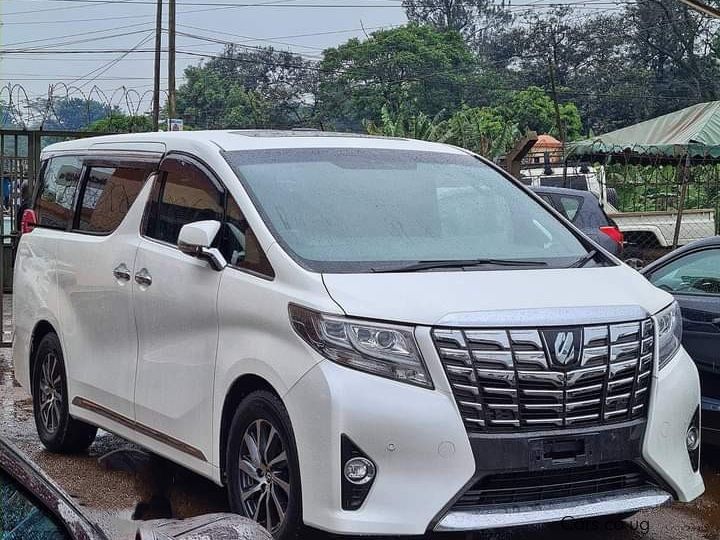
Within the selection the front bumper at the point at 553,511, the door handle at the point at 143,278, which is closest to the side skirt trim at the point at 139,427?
the door handle at the point at 143,278

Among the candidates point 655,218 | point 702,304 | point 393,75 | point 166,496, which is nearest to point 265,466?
point 166,496

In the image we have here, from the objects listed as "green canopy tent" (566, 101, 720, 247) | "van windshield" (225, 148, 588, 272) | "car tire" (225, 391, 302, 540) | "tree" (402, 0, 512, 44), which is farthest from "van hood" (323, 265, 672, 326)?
"tree" (402, 0, 512, 44)

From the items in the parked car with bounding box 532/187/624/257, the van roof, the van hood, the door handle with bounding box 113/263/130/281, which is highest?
the van roof

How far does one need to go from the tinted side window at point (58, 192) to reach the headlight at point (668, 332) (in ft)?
12.0

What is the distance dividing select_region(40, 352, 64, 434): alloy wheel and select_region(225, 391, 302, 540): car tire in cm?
227

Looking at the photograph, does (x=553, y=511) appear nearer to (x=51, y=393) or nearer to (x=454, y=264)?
(x=454, y=264)

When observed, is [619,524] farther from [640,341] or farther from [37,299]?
[37,299]

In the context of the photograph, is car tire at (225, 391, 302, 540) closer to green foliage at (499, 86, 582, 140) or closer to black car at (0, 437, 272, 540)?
black car at (0, 437, 272, 540)

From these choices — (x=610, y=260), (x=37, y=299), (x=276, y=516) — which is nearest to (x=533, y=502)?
(x=276, y=516)

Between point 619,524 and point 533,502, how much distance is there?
1.27m

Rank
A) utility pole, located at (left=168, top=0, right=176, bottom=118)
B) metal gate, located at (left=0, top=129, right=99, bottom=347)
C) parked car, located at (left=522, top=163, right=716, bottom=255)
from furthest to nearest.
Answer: utility pole, located at (left=168, top=0, right=176, bottom=118) < parked car, located at (left=522, top=163, right=716, bottom=255) < metal gate, located at (left=0, top=129, right=99, bottom=347)

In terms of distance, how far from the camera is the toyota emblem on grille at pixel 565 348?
173 inches

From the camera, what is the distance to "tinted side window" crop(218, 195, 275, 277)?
4891mm

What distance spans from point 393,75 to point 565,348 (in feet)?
200
